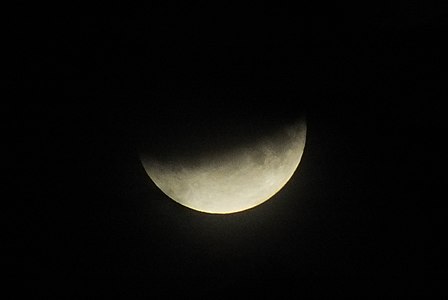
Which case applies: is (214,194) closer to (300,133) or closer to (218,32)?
(300,133)

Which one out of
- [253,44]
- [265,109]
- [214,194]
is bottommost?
[214,194]

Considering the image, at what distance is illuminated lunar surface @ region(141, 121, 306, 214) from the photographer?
2.62 m

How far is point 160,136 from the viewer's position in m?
2.51

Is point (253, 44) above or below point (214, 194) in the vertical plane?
above

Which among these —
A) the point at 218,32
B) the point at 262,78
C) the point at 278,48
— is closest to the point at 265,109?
the point at 262,78

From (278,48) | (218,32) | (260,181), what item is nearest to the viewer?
(218,32)

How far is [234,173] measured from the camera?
272 centimetres

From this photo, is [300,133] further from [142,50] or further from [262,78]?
[142,50]

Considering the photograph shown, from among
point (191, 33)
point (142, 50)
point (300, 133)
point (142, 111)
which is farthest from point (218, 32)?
point (300, 133)

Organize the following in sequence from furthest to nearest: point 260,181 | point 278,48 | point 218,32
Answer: point 260,181
point 278,48
point 218,32

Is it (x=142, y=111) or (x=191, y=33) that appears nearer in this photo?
(x=191, y=33)

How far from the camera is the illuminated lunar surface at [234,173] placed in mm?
2619

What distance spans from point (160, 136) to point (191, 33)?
2.11 feet

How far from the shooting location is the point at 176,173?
2684mm
